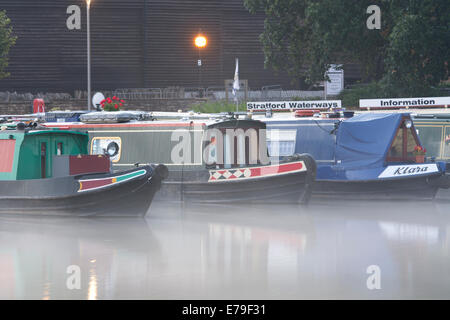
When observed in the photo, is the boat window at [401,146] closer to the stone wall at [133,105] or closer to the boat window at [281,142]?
the boat window at [281,142]

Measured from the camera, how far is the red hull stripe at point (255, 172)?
2081cm

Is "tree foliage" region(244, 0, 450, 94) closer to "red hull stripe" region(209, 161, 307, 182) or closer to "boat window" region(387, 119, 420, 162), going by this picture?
"boat window" region(387, 119, 420, 162)

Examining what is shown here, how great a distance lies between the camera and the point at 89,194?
18641mm

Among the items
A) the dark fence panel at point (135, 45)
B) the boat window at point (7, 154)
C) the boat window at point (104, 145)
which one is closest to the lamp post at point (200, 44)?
the dark fence panel at point (135, 45)

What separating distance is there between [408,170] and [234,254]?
900cm

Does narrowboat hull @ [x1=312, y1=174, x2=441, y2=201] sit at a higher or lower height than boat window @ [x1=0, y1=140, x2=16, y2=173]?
lower

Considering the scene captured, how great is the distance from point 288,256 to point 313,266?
3.34ft

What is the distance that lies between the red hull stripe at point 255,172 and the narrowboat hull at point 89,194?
3143mm

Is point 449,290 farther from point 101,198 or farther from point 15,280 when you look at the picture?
point 101,198

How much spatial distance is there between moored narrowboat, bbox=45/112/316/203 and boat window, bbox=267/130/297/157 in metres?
1.48

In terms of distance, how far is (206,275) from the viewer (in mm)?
12617

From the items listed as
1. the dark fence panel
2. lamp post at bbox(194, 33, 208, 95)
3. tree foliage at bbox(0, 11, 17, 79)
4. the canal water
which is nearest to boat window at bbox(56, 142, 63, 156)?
the canal water

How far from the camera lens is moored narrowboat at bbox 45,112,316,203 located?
21.2m

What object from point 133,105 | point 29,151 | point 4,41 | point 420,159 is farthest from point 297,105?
point 4,41
